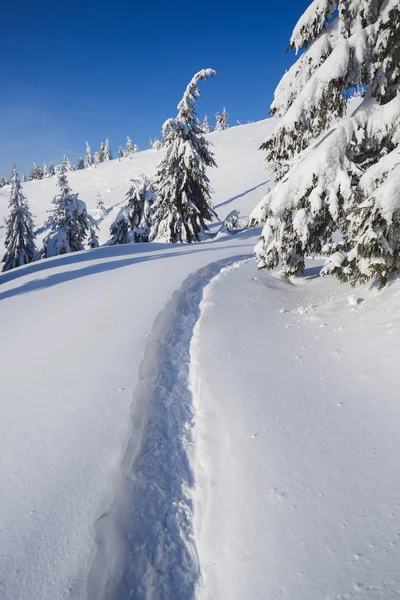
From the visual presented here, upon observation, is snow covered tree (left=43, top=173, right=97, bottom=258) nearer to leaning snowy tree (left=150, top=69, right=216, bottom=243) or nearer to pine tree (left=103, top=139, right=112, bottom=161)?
leaning snowy tree (left=150, top=69, right=216, bottom=243)

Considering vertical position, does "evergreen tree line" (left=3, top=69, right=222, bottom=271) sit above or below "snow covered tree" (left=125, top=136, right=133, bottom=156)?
below

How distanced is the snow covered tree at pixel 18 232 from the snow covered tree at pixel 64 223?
593 centimetres

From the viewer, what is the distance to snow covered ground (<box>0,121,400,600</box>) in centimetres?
237

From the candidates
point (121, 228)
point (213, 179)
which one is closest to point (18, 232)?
point (121, 228)

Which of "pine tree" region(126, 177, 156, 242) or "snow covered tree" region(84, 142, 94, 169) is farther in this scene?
"snow covered tree" region(84, 142, 94, 169)

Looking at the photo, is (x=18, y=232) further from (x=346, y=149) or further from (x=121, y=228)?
(x=346, y=149)

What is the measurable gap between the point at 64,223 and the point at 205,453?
101ft

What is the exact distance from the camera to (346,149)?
6.30 metres

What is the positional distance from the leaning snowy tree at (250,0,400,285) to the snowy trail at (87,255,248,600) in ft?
12.5

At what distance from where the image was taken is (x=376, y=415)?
11.5ft

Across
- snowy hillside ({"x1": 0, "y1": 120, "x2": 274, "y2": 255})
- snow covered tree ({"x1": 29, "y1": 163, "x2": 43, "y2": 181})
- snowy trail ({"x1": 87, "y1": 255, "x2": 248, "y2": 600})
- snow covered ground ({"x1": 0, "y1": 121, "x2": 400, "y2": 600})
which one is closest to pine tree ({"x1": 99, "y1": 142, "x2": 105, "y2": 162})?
snow covered tree ({"x1": 29, "y1": 163, "x2": 43, "y2": 181})

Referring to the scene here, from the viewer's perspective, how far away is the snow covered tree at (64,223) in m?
29.5

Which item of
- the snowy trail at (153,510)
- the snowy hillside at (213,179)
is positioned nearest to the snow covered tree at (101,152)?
the snowy hillside at (213,179)

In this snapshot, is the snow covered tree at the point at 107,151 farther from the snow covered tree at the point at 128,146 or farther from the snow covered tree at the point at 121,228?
the snow covered tree at the point at 121,228
